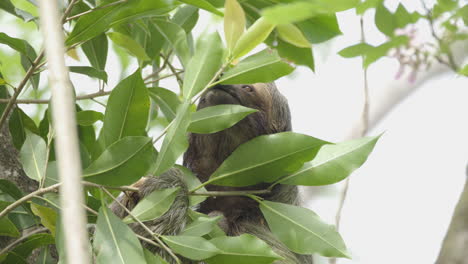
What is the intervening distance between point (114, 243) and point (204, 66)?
81cm

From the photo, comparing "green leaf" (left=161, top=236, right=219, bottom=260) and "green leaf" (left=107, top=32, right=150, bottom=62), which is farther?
"green leaf" (left=107, top=32, right=150, bottom=62)

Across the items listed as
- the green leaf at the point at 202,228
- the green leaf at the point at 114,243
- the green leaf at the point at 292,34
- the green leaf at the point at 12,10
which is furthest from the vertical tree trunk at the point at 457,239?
the green leaf at the point at 12,10

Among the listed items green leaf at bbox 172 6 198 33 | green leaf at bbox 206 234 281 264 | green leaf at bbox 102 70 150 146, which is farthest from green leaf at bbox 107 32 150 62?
green leaf at bbox 206 234 281 264

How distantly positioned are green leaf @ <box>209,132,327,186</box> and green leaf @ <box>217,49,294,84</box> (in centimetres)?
25

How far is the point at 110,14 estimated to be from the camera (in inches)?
97.7

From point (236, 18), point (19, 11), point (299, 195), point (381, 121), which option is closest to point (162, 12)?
point (236, 18)

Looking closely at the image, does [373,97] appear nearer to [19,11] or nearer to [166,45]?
[166,45]

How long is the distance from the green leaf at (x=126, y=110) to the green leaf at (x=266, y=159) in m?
0.39

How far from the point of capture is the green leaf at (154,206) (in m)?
2.26

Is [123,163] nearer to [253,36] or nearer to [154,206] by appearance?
[154,206]

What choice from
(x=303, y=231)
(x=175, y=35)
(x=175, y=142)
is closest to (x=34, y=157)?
(x=175, y=142)

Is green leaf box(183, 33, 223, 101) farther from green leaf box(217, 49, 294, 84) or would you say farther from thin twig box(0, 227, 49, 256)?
thin twig box(0, 227, 49, 256)

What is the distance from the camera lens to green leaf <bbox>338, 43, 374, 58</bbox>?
8.65ft

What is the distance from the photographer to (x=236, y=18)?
7.21 feet
